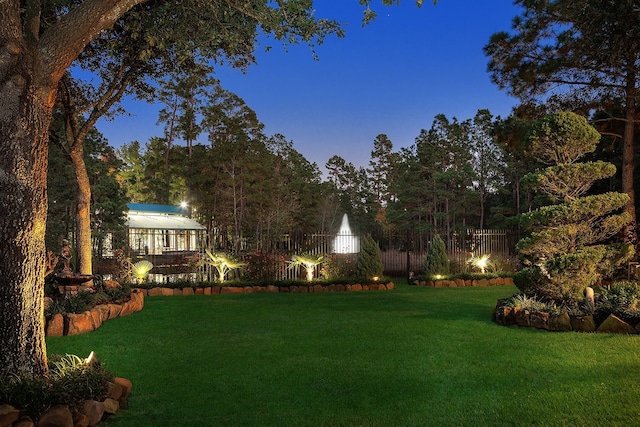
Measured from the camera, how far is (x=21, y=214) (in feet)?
11.8

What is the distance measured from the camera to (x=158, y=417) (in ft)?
11.6

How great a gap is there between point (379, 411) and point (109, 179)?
16.4 m

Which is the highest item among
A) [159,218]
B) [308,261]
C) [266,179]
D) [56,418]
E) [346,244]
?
[266,179]

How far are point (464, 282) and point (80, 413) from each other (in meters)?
12.6

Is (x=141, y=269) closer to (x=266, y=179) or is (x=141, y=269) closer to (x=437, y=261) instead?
(x=437, y=261)

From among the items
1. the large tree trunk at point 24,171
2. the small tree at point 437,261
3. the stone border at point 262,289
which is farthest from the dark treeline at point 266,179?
the large tree trunk at point 24,171

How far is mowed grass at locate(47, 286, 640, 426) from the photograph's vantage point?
3.56m

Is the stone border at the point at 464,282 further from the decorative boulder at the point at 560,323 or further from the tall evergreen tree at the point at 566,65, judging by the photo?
the decorative boulder at the point at 560,323

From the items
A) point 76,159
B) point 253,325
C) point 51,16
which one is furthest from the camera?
point 76,159

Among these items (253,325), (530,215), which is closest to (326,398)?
(253,325)

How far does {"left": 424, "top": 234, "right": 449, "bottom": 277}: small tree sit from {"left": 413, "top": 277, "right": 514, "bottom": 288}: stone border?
40cm

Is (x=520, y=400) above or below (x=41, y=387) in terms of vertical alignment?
below

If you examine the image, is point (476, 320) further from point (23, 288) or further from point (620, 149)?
point (620, 149)

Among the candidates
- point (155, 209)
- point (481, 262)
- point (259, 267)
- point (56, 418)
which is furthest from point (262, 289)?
point (155, 209)
